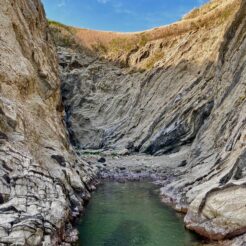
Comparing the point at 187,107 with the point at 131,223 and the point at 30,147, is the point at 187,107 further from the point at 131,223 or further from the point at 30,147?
the point at 131,223

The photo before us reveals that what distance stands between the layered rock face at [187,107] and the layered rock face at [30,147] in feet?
18.1

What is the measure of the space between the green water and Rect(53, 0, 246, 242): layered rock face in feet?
2.76

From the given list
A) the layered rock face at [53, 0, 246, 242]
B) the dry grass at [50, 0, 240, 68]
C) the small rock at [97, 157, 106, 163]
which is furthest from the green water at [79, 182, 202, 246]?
the dry grass at [50, 0, 240, 68]

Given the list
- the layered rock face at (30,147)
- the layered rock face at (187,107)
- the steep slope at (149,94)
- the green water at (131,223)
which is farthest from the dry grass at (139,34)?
the green water at (131,223)

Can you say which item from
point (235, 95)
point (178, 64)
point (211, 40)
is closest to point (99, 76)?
point (178, 64)

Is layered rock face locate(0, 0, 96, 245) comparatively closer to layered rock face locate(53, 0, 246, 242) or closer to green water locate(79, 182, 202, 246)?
green water locate(79, 182, 202, 246)

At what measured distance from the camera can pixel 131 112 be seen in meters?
50.1

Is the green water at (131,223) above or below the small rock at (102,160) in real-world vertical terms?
below

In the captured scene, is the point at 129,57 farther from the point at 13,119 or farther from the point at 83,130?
the point at 13,119

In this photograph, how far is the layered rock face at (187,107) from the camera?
1564cm

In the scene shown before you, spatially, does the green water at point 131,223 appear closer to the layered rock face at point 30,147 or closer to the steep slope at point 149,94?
the layered rock face at point 30,147

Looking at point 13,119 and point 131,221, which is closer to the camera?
point 131,221

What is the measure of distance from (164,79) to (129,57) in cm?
1416

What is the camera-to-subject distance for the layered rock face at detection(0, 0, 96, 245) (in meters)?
12.3
